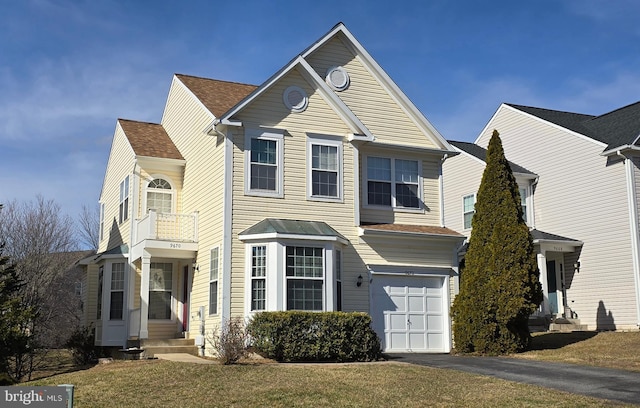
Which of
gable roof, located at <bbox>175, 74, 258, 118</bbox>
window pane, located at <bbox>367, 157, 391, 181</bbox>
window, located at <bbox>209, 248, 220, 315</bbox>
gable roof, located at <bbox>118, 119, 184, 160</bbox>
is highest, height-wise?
gable roof, located at <bbox>175, 74, 258, 118</bbox>

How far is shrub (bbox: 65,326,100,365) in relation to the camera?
78.0ft

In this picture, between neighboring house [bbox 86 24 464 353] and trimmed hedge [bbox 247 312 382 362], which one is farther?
neighboring house [bbox 86 24 464 353]

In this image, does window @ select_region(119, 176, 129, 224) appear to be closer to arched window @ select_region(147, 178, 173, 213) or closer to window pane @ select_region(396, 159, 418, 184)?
arched window @ select_region(147, 178, 173, 213)

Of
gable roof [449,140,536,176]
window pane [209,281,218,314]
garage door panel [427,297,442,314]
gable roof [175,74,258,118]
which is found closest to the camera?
window pane [209,281,218,314]

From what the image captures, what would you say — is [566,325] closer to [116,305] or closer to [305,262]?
[305,262]

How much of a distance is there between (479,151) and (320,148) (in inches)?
550

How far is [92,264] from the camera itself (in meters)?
26.0

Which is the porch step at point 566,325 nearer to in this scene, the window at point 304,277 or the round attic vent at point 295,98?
the window at point 304,277

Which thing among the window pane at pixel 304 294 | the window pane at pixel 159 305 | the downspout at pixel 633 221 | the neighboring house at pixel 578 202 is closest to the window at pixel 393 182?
the window pane at pixel 304 294

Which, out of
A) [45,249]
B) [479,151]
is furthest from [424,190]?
[45,249]

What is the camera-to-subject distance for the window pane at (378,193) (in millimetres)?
21922

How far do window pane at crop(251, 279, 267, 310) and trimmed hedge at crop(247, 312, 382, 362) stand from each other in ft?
2.33

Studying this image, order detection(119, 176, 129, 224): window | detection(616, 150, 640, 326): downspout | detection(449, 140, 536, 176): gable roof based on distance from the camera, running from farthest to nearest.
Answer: detection(449, 140, 536, 176): gable roof
detection(616, 150, 640, 326): downspout
detection(119, 176, 129, 224): window

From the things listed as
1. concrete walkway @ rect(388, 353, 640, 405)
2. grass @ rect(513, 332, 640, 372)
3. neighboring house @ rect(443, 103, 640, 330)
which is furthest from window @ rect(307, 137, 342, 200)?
neighboring house @ rect(443, 103, 640, 330)
